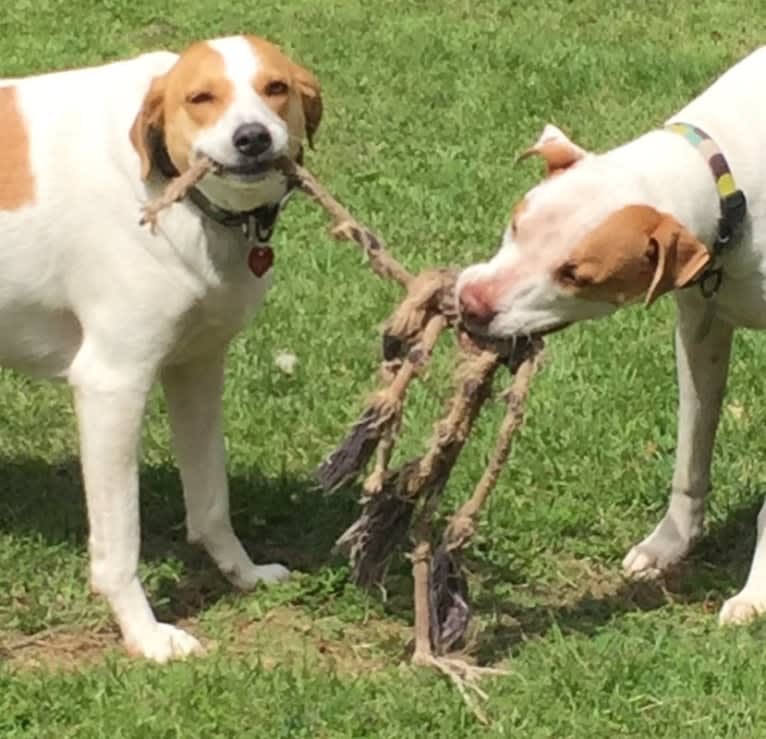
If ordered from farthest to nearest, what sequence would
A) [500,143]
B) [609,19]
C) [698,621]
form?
1. [609,19]
2. [500,143]
3. [698,621]

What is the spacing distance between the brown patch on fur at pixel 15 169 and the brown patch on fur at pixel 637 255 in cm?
138

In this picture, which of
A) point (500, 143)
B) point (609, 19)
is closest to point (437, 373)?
point (500, 143)

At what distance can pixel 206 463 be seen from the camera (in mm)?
5102

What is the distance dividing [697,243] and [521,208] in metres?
0.43

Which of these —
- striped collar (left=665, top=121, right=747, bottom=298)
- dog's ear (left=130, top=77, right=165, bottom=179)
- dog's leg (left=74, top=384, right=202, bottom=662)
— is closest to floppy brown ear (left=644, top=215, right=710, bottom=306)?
striped collar (left=665, top=121, right=747, bottom=298)

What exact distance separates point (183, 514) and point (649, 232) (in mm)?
1987

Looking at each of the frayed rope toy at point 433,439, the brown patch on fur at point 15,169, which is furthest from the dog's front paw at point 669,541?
the brown patch on fur at point 15,169

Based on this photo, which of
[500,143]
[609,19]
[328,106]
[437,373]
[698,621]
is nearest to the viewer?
[698,621]

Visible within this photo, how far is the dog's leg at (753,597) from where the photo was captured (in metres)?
4.82

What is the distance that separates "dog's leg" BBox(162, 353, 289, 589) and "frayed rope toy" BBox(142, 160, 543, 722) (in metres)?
0.60

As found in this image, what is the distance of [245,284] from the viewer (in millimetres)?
4617

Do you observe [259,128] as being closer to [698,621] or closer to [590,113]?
[698,621]

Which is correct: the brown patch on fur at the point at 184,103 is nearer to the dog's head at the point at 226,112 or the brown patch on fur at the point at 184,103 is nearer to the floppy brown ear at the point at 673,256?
the dog's head at the point at 226,112

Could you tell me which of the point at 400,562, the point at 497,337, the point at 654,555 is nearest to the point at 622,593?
the point at 654,555
